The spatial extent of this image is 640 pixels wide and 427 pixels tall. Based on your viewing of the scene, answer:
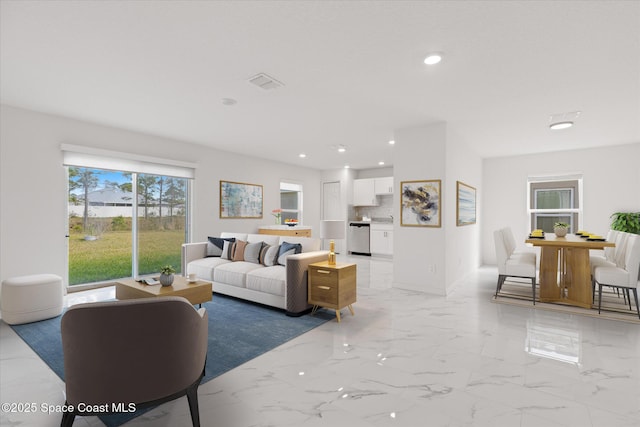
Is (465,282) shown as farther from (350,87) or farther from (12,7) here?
(12,7)

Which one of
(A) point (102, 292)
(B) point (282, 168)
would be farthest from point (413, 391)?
(B) point (282, 168)

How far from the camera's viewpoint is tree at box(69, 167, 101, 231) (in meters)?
4.54

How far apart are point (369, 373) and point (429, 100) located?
9.69 feet

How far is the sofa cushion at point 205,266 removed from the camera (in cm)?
443

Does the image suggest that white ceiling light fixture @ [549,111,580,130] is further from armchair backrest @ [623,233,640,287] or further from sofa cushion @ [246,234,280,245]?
sofa cushion @ [246,234,280,245]

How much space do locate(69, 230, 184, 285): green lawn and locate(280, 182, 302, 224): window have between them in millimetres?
2889

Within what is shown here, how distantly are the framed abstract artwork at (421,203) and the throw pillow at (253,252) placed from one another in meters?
2.23

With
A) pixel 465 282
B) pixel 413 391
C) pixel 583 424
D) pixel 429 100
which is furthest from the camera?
pixel 465 282

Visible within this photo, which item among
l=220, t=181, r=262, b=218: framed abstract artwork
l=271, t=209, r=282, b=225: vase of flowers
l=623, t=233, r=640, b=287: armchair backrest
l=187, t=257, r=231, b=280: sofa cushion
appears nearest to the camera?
l=623, t=233, r=640, b=287: armchair backrest

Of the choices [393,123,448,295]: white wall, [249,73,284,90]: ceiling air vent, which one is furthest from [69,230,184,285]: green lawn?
[393,123,448,295]: white wall

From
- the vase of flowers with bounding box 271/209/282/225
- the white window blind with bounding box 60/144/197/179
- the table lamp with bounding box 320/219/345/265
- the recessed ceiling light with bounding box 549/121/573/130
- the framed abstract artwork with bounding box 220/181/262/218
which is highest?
the recessed ceiling light with bounding box 549/121/573/130

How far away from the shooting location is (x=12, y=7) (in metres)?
1.98

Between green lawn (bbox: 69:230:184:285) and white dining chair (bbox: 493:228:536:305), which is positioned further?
green lawn (bbox: 69:230:184:285)

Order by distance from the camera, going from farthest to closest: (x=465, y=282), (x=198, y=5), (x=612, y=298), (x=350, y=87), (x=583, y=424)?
(x=465, y=282)
(x=612, y=298)
(x=350, y=87)
(x=198, y=5)
(x=583, y=424)
